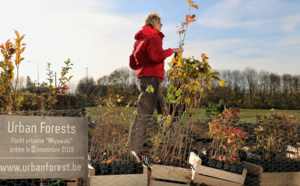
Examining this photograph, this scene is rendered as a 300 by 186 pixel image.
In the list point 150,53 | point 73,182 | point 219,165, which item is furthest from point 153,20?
point 73,182

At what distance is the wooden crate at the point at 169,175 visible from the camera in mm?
3197

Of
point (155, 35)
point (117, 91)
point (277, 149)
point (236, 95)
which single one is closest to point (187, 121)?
point (155, 35)

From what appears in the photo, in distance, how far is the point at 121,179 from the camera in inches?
121

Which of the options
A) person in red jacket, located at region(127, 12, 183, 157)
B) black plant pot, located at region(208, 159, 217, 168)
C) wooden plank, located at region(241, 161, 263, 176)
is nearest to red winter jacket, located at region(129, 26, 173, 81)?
person in red jacket, located at region(127, 12, 183, 157)

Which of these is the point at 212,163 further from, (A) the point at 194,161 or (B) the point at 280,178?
(B) the point at 280,178

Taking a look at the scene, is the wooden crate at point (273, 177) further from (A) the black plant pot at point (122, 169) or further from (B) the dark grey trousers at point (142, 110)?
(A) the black plant pot at point (122, 169)

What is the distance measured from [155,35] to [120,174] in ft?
5.96

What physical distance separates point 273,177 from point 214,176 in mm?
746

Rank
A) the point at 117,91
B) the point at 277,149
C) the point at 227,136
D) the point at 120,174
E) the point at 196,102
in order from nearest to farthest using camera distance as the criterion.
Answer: the point at 120,174 < the point at 196,102 < the point at 227,136 < the point at 277,149 < the point at 117,91

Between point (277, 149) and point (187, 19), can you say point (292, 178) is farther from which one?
point (187, 19)

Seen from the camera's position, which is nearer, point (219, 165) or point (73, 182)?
point (73, 182)

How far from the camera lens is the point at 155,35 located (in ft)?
13.4

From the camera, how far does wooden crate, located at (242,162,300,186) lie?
140 inches

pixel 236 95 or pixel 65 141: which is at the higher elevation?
pixel 236 95
